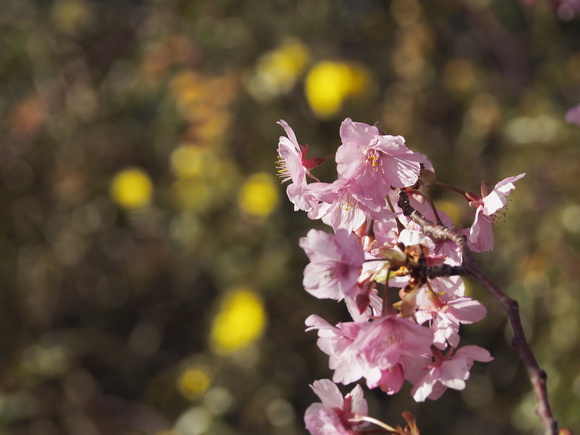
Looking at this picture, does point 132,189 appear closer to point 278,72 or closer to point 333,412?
point 278,72

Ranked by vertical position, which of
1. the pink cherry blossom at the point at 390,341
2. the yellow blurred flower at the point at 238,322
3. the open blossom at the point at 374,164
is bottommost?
the yellow blurred flower at the point at 238,322

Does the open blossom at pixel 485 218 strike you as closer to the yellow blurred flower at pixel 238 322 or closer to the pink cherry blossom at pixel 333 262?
the pink cherry blossom at pixel 333 262

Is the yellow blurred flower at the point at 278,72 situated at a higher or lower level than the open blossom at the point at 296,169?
lower

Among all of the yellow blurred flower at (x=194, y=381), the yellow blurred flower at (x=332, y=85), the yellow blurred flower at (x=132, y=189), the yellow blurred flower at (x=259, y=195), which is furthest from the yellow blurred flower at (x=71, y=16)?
the yellow blurred flower at (x=194, y=381)

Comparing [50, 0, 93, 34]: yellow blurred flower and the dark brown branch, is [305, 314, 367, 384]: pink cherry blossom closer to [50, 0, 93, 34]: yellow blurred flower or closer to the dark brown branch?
the dark brown branch

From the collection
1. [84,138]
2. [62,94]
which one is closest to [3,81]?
[62,94]

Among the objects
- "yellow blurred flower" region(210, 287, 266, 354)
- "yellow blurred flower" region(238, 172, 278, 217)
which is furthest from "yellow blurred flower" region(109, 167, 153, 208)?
"yellow blurred flower" region(210, 287, 266, 354)

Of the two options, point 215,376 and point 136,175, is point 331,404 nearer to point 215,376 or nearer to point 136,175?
point 215,376
